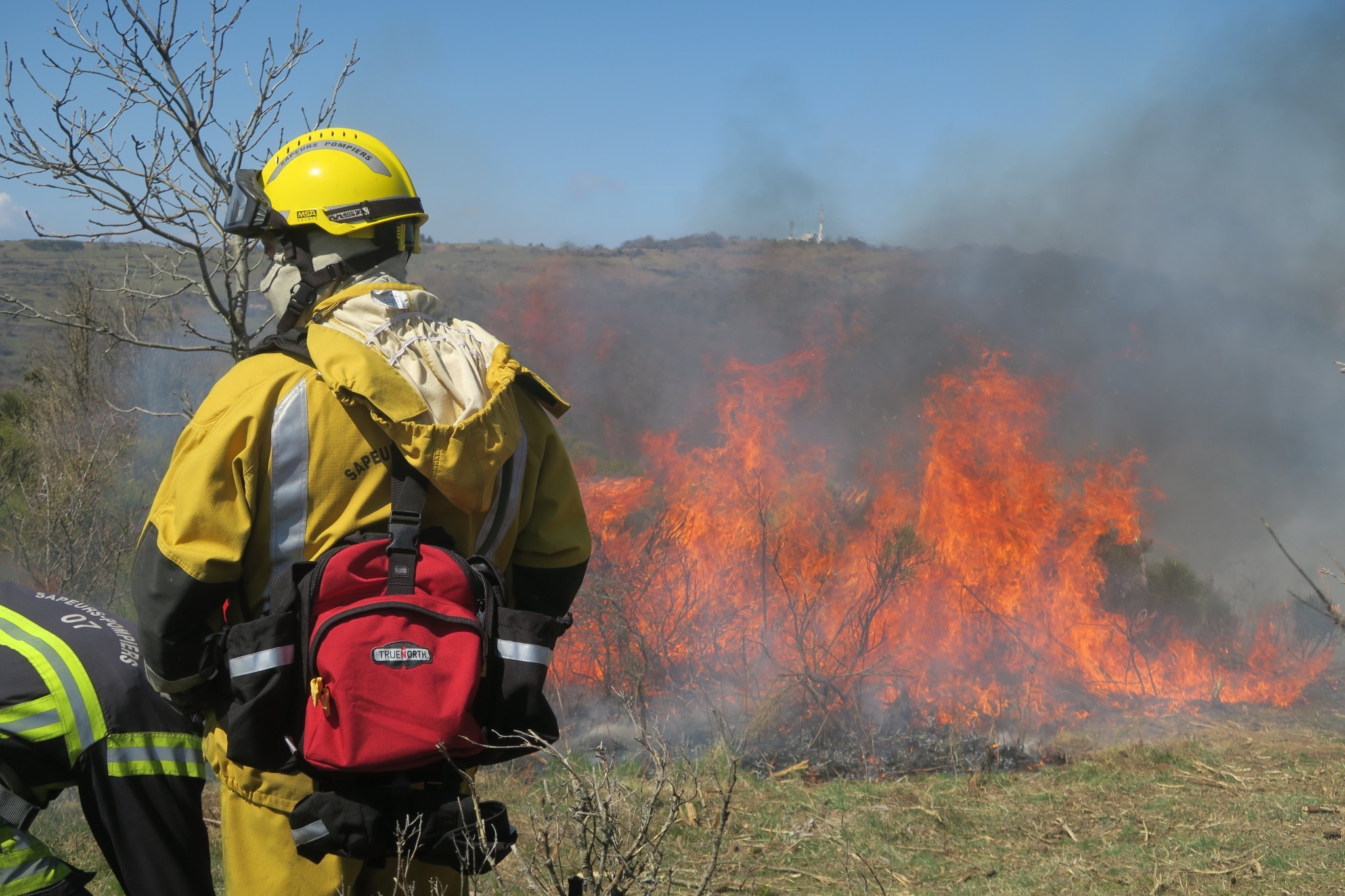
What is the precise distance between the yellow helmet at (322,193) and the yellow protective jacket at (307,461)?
183mm

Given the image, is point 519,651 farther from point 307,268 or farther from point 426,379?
point 307,268

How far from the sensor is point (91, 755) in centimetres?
224

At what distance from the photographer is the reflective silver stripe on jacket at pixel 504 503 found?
7.97 ft

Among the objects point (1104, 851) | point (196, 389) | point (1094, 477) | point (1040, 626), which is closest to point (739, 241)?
point (196, 389)

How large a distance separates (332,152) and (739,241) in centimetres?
5270

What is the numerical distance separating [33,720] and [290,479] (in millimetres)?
774

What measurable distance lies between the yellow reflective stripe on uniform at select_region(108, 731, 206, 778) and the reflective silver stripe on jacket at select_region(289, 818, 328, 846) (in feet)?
1.66

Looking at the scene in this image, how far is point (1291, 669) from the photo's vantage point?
12.3m

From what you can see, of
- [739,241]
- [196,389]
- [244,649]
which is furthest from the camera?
[739,241]

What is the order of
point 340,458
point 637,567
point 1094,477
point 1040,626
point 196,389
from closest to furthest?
1. point 340,458
2. point 637,567
3. point 1040,626
4. point 1094,477
5. point 196,389

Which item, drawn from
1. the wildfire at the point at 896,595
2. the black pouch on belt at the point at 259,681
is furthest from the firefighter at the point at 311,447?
the wildfire at the point at 896,595

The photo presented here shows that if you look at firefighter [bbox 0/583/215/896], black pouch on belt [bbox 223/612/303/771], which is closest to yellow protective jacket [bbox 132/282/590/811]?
black pouch on belt [bbox 223/612/303/771]

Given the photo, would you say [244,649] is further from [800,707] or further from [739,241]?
[739,241]

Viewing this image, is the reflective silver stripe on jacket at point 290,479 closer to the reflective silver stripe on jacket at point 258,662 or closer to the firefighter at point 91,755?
the reflective silver stripe on jacket at point 258,662
